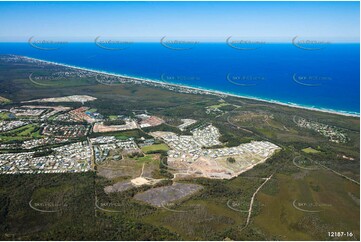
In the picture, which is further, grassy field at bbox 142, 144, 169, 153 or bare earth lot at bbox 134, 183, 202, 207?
grassy field at bbox 142, 144, 169, 153

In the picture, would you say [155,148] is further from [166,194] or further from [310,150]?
[310,150]

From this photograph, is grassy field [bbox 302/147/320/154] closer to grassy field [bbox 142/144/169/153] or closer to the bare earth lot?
the bare earth lot

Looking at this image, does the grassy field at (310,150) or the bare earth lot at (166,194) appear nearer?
the bare earth lot at (166,194)

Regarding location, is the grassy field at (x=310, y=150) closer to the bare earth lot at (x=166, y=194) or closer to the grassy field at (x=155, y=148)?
the bare earth lot at (x=166, y=194)

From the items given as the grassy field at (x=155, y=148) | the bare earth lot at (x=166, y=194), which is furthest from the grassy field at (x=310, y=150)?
the grassy field at (x=155, y=148)

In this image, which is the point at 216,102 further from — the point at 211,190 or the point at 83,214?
the point at 83,214

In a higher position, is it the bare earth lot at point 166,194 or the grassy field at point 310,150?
the grassy field at point 310,150

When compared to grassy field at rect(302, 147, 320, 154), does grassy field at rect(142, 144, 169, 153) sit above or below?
above

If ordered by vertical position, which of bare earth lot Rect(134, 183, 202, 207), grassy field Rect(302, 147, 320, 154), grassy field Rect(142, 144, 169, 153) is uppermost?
grassy field Rect(142, 144, 169, 153)

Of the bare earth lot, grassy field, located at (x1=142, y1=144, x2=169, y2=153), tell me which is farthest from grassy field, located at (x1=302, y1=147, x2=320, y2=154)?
grassy field, located at (x1=142, y1=144, x2=169, y2=153)

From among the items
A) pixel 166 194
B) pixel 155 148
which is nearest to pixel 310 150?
pixel 155 148

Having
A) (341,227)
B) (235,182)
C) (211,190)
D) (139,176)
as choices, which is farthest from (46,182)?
(341,227)
